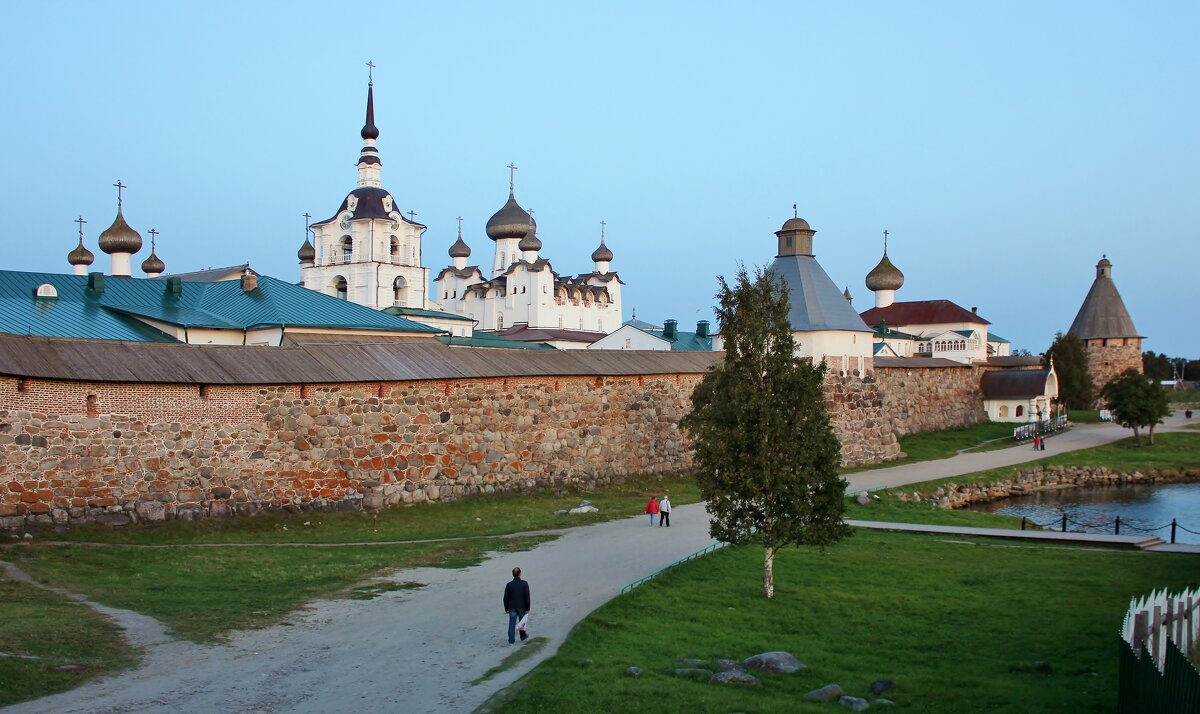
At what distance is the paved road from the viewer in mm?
8844

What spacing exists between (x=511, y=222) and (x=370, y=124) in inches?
977

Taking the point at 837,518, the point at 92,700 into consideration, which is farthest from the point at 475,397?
the point at 92,700

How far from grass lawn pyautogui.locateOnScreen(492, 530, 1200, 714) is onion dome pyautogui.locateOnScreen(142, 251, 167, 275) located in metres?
44.9

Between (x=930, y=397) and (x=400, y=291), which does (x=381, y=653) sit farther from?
(x=400, y=291)

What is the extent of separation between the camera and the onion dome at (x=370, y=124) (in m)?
53.4

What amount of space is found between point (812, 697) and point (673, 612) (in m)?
3.54

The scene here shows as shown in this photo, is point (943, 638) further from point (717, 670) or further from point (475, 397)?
point (475, 397)

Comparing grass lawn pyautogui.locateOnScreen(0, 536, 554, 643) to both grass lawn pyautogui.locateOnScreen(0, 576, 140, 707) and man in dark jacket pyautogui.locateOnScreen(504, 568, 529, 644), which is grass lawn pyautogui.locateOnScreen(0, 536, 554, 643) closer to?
grass lawn pyautogui.locateOnScreen(0, 576, 140, 707)

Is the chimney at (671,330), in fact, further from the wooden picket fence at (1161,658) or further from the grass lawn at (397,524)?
the wooden picket fence at (1161,658)

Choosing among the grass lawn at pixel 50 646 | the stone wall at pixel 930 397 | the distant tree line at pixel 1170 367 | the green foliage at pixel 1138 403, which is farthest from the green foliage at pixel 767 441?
the distant tree line at pixel 1170 367

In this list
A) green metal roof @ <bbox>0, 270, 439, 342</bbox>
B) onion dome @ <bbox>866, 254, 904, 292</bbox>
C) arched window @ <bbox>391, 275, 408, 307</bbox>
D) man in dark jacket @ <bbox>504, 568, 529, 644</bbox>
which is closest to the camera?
man in dark jacket @ <bbox>504, 568, 529, 644</bbox>

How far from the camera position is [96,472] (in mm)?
16406

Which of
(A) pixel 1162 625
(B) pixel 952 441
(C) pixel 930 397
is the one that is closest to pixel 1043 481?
(B) pixel 952 441

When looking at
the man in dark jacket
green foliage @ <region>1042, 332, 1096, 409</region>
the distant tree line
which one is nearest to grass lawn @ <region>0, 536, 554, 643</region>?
the man in dark jacket
